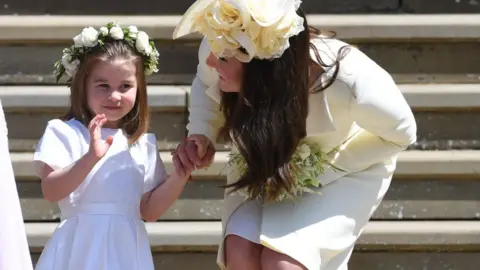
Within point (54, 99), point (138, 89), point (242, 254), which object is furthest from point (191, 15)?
point (54, 99)

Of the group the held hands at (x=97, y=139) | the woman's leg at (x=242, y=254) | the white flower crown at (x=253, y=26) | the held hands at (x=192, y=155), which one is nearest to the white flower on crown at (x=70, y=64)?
the held hands at (x=97, y=139)

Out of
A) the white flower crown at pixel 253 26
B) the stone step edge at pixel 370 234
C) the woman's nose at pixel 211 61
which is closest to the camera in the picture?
the white flower crown at pixel 253 26

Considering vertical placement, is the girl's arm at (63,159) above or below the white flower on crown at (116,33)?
below

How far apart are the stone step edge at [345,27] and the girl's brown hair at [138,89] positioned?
4.40ft

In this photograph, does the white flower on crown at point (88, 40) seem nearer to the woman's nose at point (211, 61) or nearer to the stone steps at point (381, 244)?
the woman's nose at point (211, 61)

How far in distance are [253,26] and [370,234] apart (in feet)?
6.23

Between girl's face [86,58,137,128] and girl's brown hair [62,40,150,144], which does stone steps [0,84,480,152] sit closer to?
girl's brown hair [62,40,150,144]

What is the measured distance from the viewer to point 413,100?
4.80 metres

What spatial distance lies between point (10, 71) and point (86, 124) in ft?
5.13

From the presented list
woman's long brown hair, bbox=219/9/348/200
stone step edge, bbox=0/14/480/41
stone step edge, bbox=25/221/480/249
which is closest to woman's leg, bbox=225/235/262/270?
woman's long brown hair, bbox=219/9/348/200

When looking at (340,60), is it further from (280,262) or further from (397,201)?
(397,201)

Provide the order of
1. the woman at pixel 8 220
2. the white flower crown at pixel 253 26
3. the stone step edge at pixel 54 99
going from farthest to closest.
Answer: the stone step edge at pixel 54 99 → the white flower crown at pixel 253 26 → the woman at pixel 8 220

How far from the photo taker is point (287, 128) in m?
3.23

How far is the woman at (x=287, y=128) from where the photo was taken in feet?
10.4
